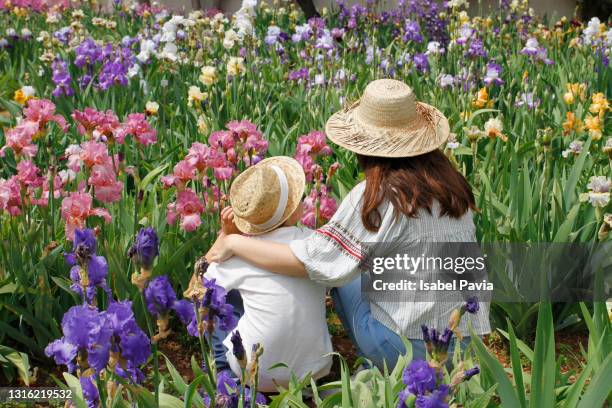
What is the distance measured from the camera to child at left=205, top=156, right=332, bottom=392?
213 cm

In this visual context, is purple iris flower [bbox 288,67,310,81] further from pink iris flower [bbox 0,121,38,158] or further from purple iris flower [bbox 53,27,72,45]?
pink iris flower [bbox 0,121,38,158]

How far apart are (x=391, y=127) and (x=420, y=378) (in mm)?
1022

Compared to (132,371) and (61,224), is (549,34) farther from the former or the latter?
(132,371)

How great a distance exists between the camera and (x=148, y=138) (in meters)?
2.86

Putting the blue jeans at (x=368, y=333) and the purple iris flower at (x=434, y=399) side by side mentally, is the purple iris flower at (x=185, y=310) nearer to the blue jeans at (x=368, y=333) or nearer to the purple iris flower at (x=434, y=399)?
the purple iris flower at (x=434, y=399)

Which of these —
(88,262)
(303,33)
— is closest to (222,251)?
(88,262)

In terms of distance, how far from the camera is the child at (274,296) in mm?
2133

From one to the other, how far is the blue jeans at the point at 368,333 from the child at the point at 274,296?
0.10 meters

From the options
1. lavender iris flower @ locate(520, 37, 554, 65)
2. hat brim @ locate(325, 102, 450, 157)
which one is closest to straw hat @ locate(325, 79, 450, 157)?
hat brim @ locate(325, 102, 450, 157)

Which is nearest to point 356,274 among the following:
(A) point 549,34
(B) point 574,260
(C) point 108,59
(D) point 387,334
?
(D) point 387,334

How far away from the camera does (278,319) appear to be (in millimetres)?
2129

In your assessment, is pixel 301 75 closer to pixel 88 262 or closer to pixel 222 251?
pixel 222 251

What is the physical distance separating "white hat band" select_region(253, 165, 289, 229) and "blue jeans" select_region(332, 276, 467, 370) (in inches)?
12.4

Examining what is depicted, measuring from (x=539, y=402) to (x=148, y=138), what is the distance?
171 cm
